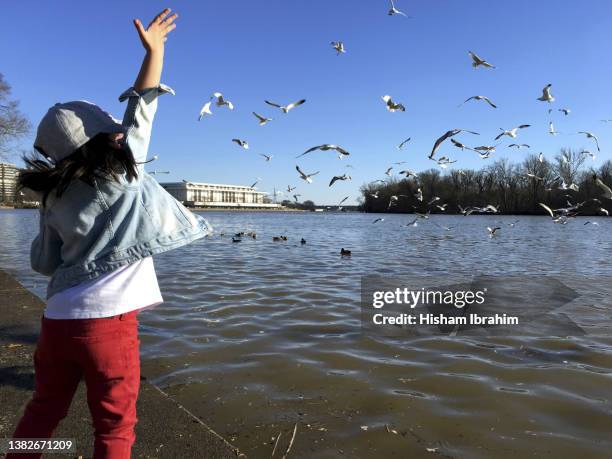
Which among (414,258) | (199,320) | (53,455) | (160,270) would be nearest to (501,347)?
(199,320)

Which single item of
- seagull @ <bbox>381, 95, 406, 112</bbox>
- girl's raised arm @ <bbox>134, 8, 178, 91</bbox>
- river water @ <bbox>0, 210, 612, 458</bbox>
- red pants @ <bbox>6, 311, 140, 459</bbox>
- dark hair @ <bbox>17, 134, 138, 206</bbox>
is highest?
seagull @ <bbox>381, 95, 406, 112</bbox>

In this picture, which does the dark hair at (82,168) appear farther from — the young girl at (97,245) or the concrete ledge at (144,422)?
the concrete ledge at (144,422)

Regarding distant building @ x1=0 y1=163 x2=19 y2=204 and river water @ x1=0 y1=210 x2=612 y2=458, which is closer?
distant building @ x1=0 y1=163 x2=19 y2=204

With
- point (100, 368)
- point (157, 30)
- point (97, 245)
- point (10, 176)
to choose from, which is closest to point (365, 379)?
point (100, 368)

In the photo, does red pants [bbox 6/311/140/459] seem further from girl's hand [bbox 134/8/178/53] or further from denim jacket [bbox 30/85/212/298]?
girl's hand [bbox 134/8/178/53]

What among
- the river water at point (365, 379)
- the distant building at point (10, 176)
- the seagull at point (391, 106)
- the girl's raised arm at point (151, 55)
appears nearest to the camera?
the girl's raised arm at point (151, 55)

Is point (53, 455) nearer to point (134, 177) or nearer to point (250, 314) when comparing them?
point (134, 177)

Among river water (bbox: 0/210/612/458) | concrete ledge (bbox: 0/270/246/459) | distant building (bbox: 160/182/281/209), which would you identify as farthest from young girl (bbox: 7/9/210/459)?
distant building (bbox: 160/182/281/209)

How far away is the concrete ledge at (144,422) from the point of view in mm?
2877

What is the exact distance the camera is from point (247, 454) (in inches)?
123

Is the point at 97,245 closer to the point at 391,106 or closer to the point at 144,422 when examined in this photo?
the point at 144,422

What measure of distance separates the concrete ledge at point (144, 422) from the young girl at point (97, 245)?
3.20ft

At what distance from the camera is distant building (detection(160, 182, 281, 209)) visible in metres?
107

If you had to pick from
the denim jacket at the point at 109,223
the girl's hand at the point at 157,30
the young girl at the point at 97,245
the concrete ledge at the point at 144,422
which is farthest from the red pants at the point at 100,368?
the girl's hand at the point at 157,30
